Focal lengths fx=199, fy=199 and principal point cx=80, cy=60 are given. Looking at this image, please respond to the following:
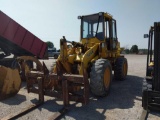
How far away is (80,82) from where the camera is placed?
18.2ft

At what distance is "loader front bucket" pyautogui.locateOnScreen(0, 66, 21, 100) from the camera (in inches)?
259

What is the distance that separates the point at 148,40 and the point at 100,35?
2100 mm

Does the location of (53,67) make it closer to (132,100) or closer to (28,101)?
(28,101)

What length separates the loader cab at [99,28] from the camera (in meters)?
8.19

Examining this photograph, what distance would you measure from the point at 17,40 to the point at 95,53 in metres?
4.96

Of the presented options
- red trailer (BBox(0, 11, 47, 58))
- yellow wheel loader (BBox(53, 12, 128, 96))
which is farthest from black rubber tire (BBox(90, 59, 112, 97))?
red trailer (BBox(0, 11, 47, 58))

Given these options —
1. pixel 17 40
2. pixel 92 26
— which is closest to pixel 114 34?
pixel 92 26

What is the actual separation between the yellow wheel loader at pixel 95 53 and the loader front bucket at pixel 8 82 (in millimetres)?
1429

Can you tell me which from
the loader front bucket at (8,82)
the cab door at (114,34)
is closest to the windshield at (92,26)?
the cab door at (114,34)

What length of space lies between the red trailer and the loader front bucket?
3545mm

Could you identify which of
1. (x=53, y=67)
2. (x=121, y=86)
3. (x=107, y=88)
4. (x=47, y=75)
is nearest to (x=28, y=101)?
(x=47, y=75)

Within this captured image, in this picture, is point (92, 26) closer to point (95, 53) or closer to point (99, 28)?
point (99, 28)

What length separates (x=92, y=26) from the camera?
848cm

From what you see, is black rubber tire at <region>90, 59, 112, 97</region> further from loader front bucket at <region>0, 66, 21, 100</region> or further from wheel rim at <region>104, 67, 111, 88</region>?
loader front bucket at <region>0, 66, 21, 100</region>
